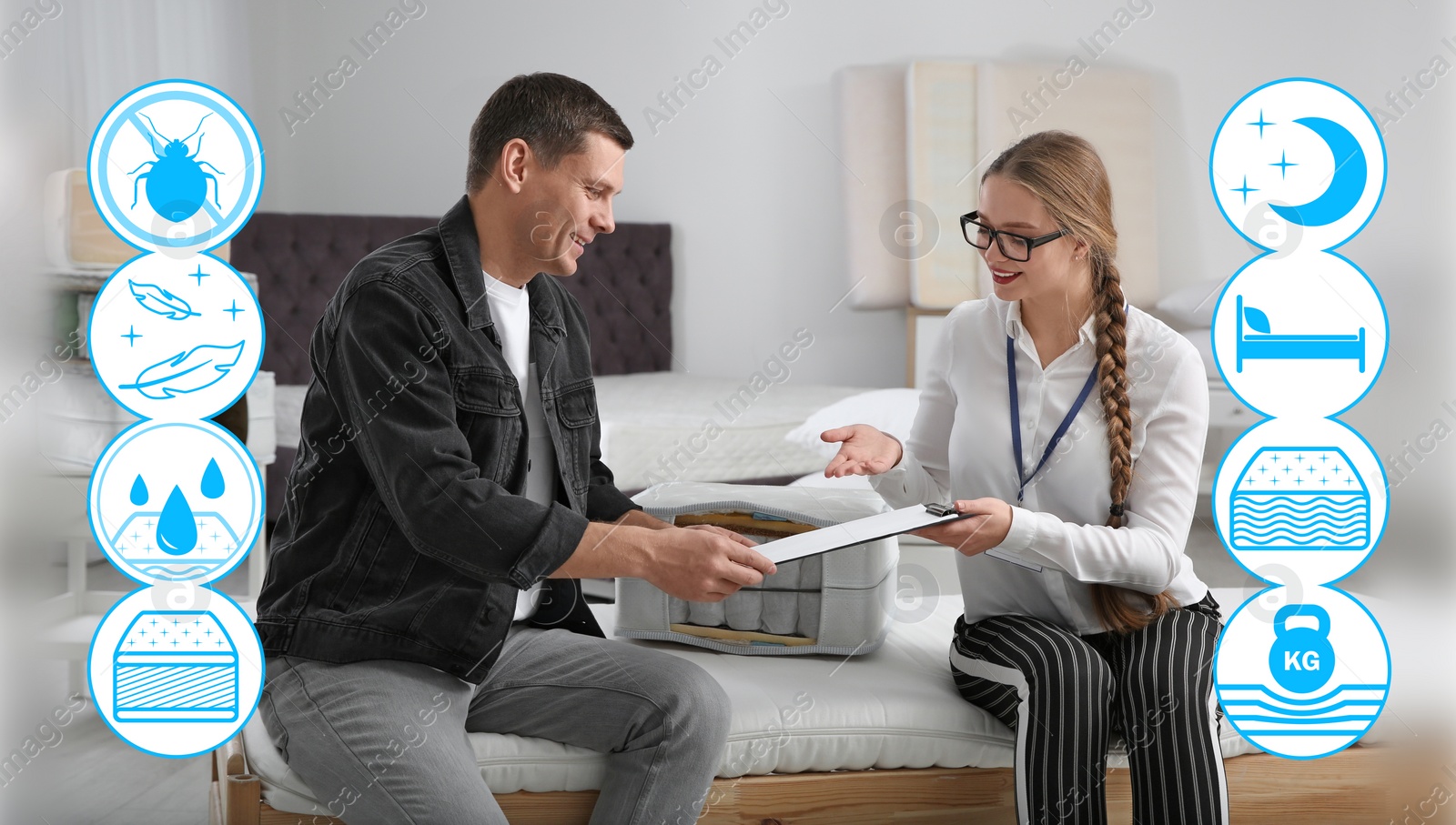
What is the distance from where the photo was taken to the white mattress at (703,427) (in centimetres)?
216

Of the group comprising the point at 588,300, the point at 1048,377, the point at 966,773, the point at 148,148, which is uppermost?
the point at 148,148

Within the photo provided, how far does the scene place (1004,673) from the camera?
1035 millimetres

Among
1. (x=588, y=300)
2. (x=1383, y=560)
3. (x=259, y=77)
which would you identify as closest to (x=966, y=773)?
(x=1383, y=560)

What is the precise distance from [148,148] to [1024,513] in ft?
5.35

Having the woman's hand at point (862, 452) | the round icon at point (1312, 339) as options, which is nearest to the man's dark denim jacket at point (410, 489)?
the woman's hand at point (862, 452)

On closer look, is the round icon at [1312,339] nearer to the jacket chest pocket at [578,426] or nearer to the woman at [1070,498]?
the woman at [1070,498]

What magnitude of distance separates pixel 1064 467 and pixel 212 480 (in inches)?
57.0

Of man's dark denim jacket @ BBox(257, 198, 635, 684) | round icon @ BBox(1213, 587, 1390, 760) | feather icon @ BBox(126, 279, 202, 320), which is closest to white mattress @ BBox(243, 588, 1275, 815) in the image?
man's dark denim jacket @ BBox(257, 198, 635, 684)

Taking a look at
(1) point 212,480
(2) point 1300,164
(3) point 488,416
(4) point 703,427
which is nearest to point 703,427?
(4) point 703,427

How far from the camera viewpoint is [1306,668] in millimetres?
1550

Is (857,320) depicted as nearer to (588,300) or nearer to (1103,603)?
(588,300)

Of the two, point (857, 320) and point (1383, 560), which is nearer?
point (1383, 560)

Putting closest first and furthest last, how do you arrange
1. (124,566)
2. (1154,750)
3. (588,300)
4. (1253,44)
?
(1154,750), (124,566), (1253,44), (588,300)

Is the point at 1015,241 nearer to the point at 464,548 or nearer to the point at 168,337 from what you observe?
the point at 464,548
